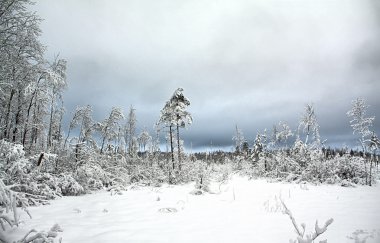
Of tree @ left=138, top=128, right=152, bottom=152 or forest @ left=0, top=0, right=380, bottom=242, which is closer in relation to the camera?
forest @ left=0, top=0, right=380, bottom=242

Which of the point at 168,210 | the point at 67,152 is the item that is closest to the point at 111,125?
the point at 67,152

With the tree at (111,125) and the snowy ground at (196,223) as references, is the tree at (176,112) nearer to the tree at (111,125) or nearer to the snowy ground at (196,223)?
the tree at (111,125)

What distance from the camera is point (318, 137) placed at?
85.5ft

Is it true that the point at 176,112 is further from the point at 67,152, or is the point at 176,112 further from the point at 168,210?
the point at 168,210

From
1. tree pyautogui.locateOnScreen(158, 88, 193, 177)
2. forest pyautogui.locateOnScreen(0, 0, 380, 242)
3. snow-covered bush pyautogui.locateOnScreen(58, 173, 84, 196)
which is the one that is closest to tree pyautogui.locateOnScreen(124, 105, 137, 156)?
forest pyautogui.locateOnScreen(0, 0, 380, 242)

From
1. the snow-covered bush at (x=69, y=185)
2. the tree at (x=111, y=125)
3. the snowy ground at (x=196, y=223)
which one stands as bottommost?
the snowy ground at (x=196, y=223)

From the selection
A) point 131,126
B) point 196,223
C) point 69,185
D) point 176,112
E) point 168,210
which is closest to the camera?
point 196,223

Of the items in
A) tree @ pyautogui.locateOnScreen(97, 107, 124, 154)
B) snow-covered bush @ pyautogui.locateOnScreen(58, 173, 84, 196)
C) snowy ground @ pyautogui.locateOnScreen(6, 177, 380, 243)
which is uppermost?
tree @ pyautogui.locateOnScreen(97, 107, 124, 154)

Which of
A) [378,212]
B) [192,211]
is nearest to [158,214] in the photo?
[192,211]

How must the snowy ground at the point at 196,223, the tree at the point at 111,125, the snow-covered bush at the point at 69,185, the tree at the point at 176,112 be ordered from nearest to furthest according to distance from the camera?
the snowy ground at the point at 196,223 < the snow-covered bush at the point at 69,185 < the tree at the point at 111,125 < the tree at the point at 176,112

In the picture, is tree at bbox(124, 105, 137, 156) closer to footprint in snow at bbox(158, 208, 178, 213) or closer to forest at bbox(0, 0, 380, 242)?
forest at bbox(0, 0, 380, 242)

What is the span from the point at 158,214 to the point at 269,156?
77.5ft

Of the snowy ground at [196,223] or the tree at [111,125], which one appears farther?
the tree at [111,125]

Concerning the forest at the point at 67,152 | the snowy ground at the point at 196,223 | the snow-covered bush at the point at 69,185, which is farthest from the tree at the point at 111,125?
the snowy ground at the point at 196,223
